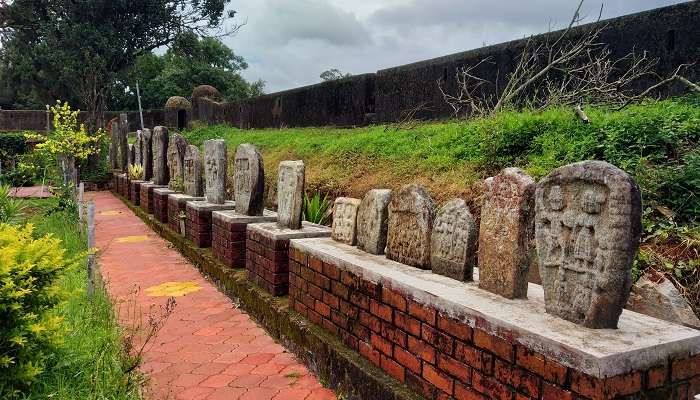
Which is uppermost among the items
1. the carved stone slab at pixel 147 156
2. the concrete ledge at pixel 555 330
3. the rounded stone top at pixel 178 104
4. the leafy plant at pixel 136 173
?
the rounded stone top at pixel 178 104

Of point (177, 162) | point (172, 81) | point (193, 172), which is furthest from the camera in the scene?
point (172, 81)

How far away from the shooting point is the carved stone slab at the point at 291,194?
397cm

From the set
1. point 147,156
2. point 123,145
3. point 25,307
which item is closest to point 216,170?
point 25,307

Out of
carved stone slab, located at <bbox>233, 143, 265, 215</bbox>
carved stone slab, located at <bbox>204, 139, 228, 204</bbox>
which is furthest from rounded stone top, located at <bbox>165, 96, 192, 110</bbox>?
carved stone slab, located at <bbox>233, 143, 265, 215</bbox>

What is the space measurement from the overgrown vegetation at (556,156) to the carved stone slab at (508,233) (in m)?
0.90

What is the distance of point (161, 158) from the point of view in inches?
343

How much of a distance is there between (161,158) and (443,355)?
24.3 feet

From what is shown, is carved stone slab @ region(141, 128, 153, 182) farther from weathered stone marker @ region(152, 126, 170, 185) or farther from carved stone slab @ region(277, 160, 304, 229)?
carved stone slab @ region(277, 160, 304, 229)

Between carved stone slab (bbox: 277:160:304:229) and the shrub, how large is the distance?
1.62m

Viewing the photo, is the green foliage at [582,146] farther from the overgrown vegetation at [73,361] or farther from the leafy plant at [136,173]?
the leafy plant at [136,173]

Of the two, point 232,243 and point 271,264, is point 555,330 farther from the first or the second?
point 232,243

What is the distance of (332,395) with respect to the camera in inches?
111

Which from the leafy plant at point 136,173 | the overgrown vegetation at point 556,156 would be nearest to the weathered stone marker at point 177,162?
the overgrown vegetation at point 556,156

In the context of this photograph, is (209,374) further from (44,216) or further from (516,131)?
(44,216)
